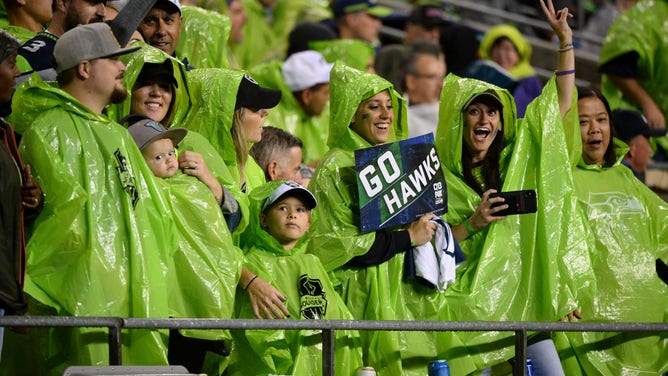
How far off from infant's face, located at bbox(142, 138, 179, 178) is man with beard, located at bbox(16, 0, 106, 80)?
66cm

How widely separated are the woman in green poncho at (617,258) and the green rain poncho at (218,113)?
189 centimetres

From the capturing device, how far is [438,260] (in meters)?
7.27

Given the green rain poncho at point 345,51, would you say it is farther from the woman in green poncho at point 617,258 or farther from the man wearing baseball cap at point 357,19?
the woman in green poncho at point 617,258

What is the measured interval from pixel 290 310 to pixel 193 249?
2.01 feet

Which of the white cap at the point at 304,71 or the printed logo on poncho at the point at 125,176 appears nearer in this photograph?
the printed logo on poncho at the point at 125,176

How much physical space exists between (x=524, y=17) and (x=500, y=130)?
754 centimetres

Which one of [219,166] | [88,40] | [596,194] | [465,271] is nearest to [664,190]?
[596,194]

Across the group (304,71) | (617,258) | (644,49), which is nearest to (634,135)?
(617,258)

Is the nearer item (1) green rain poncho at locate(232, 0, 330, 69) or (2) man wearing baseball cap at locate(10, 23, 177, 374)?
(2) man wearing baseball cap at locate(10, 23, 177, 374)

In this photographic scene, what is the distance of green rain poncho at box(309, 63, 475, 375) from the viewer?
715cm

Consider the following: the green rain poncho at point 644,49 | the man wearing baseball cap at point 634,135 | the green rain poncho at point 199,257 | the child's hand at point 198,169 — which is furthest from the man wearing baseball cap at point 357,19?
the green rain poncho at point 199,257

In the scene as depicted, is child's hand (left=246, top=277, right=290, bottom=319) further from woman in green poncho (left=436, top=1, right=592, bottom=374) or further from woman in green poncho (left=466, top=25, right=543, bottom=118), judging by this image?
woman in green poncho (left=466, top=25, right=543, bottom=118)

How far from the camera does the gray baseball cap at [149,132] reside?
6484 millimetres

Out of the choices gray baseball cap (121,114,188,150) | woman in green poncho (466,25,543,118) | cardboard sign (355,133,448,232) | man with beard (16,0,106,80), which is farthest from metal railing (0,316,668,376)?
woman in green poncho (466,25,543,118)
